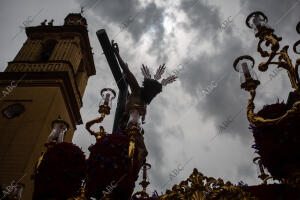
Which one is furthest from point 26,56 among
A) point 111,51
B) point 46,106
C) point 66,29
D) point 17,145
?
point 111,51

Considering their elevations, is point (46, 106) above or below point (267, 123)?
above

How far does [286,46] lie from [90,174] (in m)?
3.34

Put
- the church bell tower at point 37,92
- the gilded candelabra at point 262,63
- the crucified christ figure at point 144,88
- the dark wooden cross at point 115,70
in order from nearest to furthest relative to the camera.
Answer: the gilded candelabra at point 262,63 → the crucified christ figure at point 144,88 → the dark wooden cross at point 115,70 → the church bell tower at point 37,92

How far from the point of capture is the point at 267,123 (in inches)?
128

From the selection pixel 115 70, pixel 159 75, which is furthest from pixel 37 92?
pixel 159 75

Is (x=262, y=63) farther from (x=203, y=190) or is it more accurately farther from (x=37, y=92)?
(x=37, y=92)

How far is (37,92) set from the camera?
1381 cm

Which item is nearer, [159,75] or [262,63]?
[262,63]

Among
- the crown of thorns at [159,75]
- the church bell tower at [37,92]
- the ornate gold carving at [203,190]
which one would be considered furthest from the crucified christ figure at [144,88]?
the church bell tower at [37,92]

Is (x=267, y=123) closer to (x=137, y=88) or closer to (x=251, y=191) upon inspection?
(x=251, y=191)

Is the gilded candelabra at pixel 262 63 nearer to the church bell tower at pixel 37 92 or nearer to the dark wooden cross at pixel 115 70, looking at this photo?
the dark wooden cross at pixel 115 70

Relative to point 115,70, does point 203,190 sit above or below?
below

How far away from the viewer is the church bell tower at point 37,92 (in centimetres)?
1101

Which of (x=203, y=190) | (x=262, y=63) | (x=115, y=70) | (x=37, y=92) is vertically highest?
(x=37, y=92)
